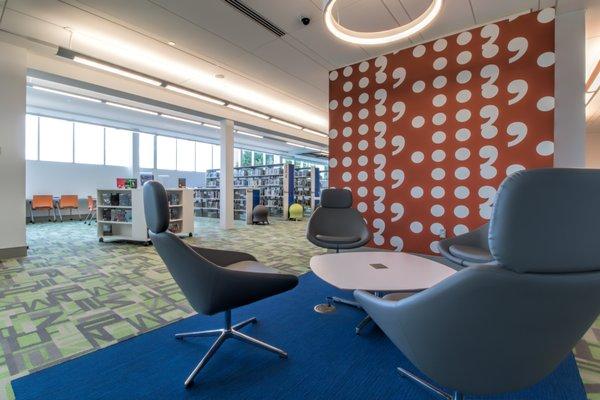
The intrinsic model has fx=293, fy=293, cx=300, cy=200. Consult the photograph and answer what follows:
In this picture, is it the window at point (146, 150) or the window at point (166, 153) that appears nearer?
the window at point (146, 150)

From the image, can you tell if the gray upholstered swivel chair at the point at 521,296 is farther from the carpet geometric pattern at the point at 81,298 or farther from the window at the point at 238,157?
the window at the point at 238,157

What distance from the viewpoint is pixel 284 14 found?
352 cm

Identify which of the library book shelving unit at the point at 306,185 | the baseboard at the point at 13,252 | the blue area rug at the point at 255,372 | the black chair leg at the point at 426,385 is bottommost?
the blue area rug at the point at 255,372

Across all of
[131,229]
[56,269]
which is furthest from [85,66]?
[56,269]

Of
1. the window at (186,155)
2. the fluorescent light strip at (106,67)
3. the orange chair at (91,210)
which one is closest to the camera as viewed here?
the fluorescent light strip at (106,67)

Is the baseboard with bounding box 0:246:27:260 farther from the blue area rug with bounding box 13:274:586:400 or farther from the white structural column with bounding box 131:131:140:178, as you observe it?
the white structural column with bounding box 131:131:140:178

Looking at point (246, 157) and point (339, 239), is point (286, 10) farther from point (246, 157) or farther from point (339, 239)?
point (246, 157)

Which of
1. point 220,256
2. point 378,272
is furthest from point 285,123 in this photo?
point 378,272

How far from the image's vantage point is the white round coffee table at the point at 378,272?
66.7 inches

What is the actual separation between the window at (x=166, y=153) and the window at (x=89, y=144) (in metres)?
2.02

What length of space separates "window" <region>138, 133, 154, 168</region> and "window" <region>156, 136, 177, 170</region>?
0.81 ft

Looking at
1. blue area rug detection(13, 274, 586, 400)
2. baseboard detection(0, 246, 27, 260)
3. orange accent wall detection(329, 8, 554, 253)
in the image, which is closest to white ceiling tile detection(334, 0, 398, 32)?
orange accent wall detection(329, 8, 554, 253)

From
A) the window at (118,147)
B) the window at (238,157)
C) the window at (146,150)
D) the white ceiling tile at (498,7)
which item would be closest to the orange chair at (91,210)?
the window at (118,147)

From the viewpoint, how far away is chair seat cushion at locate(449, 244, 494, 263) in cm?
262
